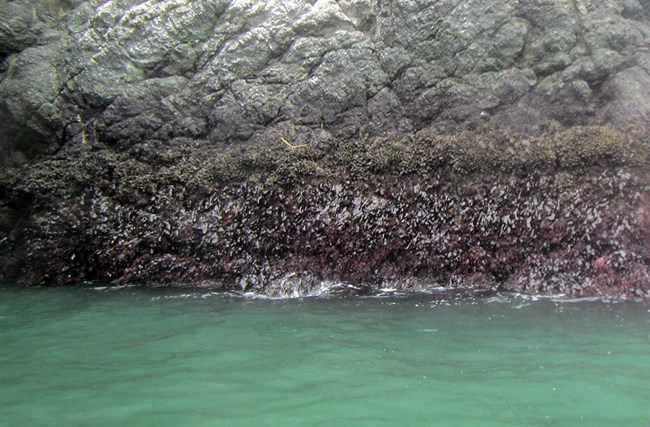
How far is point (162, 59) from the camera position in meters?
8.15

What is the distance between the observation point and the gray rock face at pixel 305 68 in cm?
728

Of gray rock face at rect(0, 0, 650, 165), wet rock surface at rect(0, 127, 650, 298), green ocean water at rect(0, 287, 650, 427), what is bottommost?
green ocean water at rect(0, 287, 650, 427)

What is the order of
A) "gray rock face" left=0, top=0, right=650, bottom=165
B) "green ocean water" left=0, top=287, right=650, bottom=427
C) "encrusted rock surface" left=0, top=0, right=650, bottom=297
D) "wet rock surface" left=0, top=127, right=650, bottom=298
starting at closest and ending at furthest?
1. "green ocean water" left=0, top=287, right=650, bottom=427
2. "wet rock surface" left=0, top=127, right=650, bottom=298
3. "encrusted rock surface" left=0, top=0, right=650, bottom=297
4. "gray rock face" left=0, top=0, right=650, bottom=165

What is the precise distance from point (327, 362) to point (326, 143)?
3.77 m

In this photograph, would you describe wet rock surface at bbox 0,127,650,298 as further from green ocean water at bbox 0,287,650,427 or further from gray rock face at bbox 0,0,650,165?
green ocean water at bbox 0,287,650,427

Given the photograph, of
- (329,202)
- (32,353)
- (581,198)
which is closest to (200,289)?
(329,202)

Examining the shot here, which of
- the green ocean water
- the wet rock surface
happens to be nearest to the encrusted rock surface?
the wet rock surface

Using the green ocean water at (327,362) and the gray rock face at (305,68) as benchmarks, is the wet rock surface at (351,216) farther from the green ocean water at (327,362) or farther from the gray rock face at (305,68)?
the green ocean water at (327,362)

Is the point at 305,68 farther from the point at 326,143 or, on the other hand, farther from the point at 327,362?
the point at 327,362

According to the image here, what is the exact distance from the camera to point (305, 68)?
25.7 ft

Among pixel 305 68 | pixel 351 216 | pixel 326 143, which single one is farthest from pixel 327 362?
pixel 305 68

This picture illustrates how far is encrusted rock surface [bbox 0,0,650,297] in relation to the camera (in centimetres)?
672

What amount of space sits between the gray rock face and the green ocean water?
2628mm

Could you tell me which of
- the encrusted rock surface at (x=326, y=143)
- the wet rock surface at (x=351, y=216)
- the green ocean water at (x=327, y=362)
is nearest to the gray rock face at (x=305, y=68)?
the encrusted rock surface at (x=326, y=143)
